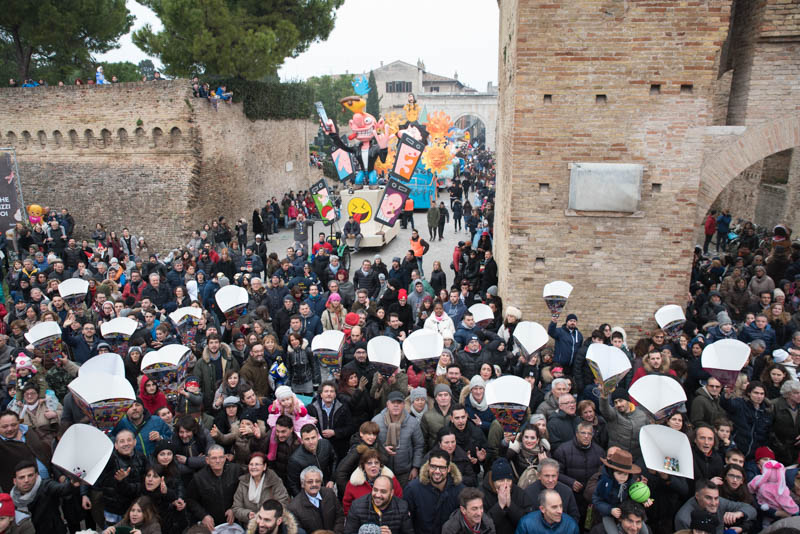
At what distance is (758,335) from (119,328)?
827cm

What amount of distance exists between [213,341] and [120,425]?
150cm

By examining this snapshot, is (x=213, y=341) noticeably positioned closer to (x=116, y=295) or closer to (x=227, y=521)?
(x=227, y=521)

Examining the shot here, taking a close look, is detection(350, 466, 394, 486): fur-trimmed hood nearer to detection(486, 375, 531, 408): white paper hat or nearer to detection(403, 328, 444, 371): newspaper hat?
detection(486, 375, 531, 408): white paper hat

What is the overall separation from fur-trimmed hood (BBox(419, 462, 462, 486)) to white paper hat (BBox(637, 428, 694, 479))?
1507mm

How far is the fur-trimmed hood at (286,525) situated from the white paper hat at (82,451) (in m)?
1.31

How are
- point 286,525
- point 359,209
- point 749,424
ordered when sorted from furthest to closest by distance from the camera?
point 359,209 → point 749,424 → point 286,525

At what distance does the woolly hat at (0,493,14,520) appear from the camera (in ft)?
12.7

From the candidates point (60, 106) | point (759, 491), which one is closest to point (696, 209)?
point (759, 491)

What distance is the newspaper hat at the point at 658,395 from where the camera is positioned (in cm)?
510

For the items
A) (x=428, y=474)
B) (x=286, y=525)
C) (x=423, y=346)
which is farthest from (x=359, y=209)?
(x=286, y=525)

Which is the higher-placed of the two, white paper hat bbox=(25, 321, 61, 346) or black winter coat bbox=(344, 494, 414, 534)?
white paper hat bbox=(25, 321, 61, 346)

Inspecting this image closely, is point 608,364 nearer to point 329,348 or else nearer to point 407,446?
point 407,446

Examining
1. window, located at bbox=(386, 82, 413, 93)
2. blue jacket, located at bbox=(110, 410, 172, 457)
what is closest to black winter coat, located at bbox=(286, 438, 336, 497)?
blue jacket, located at bbox=(110, 410, 172, 457)

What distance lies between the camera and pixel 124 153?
60.0ft
